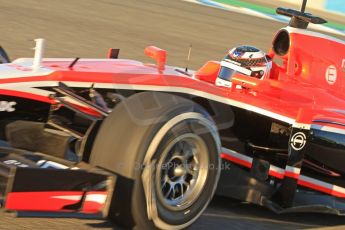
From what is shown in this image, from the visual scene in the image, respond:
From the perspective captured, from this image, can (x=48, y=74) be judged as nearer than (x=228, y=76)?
Yes

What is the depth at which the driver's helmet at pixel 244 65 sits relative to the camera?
195 inches

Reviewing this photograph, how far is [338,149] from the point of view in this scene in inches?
173

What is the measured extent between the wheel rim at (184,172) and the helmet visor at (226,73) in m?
1.56

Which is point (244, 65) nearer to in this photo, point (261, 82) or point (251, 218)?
point (261, 82)

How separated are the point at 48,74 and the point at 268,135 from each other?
1.51 m

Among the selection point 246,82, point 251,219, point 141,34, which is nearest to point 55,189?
point 251,219

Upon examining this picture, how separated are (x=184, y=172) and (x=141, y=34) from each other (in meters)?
9.62

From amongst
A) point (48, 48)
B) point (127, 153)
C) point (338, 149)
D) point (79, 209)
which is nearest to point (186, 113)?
point (127, 153)

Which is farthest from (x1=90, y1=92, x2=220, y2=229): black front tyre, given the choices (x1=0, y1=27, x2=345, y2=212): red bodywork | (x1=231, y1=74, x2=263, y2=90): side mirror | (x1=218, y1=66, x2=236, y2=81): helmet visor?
(x1=218, y1=66, x2=236, y2=81): helmet visor

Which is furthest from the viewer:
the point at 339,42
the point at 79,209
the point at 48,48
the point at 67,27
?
the point at 67,27

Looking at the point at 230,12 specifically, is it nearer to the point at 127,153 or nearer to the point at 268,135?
the point at 268,135

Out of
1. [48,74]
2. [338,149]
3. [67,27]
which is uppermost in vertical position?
[48,74]

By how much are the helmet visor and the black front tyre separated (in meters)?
1.49

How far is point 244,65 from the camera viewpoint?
197 inches
